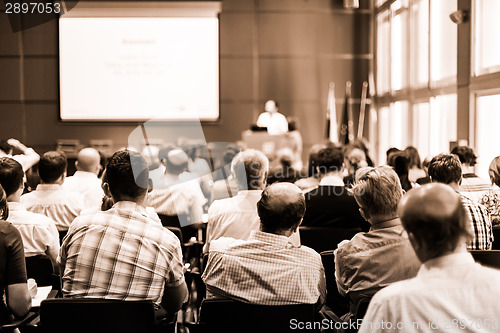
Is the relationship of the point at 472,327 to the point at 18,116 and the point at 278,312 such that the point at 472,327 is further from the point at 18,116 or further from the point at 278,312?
the point at 18,116

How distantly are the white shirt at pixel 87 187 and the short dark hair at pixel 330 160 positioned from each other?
192cm

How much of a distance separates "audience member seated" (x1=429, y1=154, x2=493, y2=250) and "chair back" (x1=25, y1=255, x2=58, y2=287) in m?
2.34

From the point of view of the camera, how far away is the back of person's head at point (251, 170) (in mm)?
4223

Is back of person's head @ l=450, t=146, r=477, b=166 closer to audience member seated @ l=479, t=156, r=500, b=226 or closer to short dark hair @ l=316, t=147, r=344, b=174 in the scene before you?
audience member seated @ l=479, t=156, r=500, b=226

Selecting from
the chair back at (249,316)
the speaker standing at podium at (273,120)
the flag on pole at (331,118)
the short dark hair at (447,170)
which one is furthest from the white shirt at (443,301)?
the flag on pole at (331,118)

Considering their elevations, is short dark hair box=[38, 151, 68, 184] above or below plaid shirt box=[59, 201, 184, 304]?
above

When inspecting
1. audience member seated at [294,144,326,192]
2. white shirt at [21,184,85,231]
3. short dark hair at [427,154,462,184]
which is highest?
short dark hair at [427,154,462,184]

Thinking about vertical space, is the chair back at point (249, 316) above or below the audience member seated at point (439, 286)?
below

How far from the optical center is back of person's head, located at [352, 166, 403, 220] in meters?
2.71

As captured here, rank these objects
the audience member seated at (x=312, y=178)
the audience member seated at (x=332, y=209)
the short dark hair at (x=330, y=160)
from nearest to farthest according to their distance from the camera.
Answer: the audience member seated at (x=332, y=209) → the short dark hair at (x=330, y=160) → the audience member seated at (x=312, y=178)

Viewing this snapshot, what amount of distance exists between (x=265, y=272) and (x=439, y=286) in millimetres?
1121

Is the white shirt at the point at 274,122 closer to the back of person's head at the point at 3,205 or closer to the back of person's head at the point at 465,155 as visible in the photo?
the back of person's head at the point at 465,155

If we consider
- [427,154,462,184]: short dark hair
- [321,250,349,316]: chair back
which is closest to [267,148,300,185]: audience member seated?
[427,154,462,184]: short dark hair

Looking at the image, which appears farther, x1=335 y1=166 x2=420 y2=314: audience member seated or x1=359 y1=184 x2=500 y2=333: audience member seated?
x1=335 y1=166 x2=420 y2=314: audience member seated
